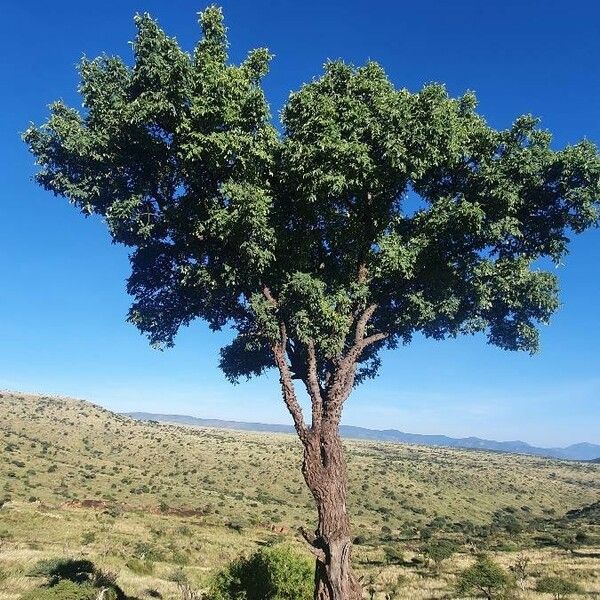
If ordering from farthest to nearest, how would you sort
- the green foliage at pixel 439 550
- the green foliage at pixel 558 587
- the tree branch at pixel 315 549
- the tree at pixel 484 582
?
1. the green foliage at pixel 439 550
2. the green foliage at pixel 558 587
3. the tree at pixel 484 582
4. the tree branch at pixel 315 549

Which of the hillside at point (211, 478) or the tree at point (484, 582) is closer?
the tree at point (484, 582)

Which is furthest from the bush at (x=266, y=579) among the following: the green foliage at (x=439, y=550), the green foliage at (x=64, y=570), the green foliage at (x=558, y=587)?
the green foliage at (x=439, y=550)

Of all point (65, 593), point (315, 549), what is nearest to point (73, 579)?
point (65, 593)

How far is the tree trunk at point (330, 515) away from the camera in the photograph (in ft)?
42.6

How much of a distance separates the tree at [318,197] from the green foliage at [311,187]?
5 cm

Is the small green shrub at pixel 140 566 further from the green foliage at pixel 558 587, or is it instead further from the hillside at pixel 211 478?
the hillside at pixel 211 478

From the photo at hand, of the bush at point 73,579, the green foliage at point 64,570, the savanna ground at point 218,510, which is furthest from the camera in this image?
the savanna ground at point 218,510

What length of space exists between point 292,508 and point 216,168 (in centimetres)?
7039

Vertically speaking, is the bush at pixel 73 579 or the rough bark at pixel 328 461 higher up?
the rough bark at pixel 328 461

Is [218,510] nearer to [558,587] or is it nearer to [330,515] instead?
[558,587]

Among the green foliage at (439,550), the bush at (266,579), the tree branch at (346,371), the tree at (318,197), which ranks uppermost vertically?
the tree at (318,197)

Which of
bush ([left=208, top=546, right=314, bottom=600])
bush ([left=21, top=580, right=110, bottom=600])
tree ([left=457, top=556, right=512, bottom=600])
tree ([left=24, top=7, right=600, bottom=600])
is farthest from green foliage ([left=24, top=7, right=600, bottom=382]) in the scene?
tree ([left=457, top=556, right=512, bottom=600])

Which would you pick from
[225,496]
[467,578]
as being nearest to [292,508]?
[225,496]

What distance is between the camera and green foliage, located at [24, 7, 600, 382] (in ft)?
43.9
